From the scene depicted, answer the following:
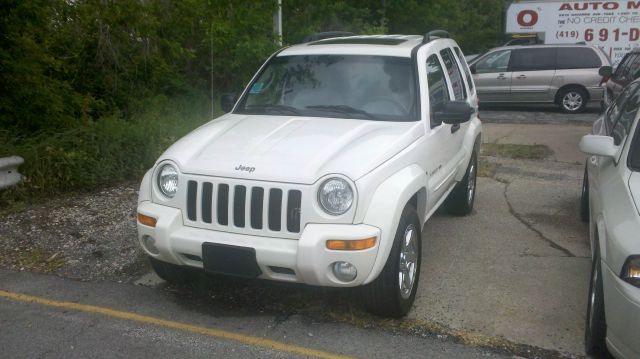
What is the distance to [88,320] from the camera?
440cm

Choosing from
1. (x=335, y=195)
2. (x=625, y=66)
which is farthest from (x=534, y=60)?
(x=335, y=195)

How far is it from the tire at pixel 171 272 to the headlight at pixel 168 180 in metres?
0.60

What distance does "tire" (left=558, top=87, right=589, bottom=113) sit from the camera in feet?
52.5

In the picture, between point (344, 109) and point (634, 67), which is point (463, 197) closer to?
point (344, 109)

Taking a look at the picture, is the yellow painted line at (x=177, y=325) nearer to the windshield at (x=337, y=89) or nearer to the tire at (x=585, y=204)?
the windshield at (x=337, y=89)

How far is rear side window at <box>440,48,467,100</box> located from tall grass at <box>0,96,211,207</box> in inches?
143

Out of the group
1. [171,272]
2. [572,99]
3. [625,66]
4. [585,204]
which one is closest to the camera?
[171,272]

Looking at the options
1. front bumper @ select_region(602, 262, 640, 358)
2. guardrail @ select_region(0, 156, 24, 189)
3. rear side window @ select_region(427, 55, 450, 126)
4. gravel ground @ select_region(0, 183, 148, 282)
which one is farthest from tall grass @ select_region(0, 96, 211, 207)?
front bumper @ select_region(602, 262, 640, 358)

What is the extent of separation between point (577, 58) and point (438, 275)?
12.7 m

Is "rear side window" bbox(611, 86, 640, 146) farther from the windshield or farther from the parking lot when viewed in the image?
the windshield

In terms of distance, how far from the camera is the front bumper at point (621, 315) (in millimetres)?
3260

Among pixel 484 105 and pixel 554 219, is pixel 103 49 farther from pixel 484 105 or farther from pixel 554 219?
pixel 484 105

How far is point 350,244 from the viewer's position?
12.7ft

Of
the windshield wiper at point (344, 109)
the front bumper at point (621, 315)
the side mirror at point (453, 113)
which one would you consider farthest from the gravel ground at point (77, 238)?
the front bumper at point (621, 315)
